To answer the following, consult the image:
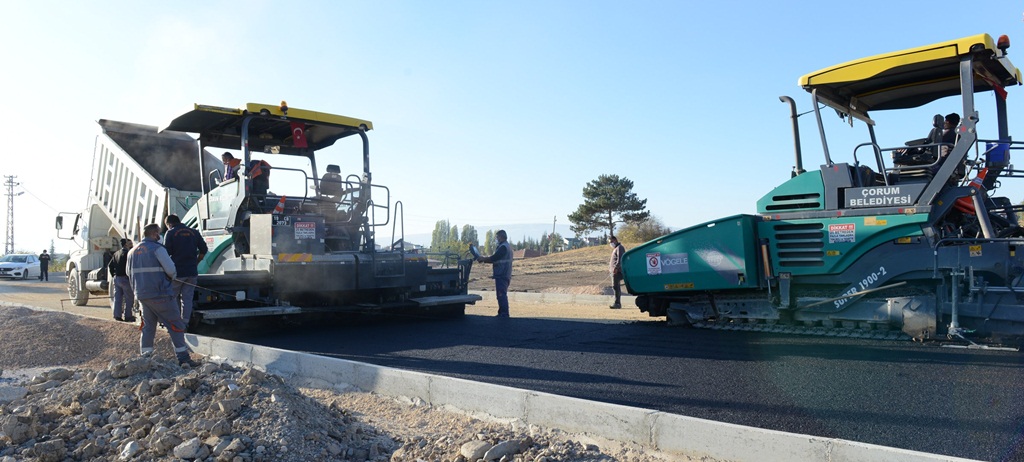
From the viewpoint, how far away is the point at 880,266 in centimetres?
697

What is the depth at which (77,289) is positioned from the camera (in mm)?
13344

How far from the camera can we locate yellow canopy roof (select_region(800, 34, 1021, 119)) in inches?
262

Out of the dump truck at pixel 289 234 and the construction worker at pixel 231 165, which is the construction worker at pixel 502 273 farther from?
the construction worker at pixel 231 165

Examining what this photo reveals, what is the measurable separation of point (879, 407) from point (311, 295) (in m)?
6.72

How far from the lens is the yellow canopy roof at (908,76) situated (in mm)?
6664

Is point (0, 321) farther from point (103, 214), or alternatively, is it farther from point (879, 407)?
point (879, 407)

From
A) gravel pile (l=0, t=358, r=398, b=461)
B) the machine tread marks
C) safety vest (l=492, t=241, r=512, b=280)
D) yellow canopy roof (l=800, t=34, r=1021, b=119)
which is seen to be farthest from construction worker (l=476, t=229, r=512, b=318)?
gravel pile (l=0, t=358, r=398, b=461)

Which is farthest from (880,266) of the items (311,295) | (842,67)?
(311,295)

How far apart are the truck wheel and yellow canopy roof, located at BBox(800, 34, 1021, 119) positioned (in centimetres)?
1270

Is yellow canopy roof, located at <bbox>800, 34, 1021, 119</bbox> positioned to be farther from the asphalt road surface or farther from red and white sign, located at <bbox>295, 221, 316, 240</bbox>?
red and white sign, located at <bbox>295, 221, 316, 240</bbox>

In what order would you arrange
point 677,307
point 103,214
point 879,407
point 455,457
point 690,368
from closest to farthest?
point 455,457 → point 879,407 → point 690,368 → point 677,307 → point 103,214

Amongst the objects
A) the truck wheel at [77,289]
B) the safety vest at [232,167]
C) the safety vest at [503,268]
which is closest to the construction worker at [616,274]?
the safety vest at [503,268]

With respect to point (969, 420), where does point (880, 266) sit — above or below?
above

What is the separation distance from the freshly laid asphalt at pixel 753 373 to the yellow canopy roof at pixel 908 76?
2.68 metres
